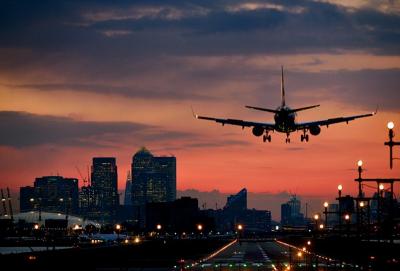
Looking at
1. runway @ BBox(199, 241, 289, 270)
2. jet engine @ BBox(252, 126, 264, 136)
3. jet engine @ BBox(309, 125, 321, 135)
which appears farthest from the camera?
jet engine @ BBox(252, 126, 264, 136)

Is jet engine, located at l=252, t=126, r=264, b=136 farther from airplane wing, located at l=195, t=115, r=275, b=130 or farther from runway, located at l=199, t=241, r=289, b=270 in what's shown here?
runway, located at l=199, t=241, r=289, b=270

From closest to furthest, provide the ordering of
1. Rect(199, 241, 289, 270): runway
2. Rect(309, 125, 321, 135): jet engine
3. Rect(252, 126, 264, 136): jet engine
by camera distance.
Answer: Rect(199, 241, 289, 270): runway < Rect(309, 125, 321, 135): jet engine < Rect(252, 126, 264, 136): jet engine

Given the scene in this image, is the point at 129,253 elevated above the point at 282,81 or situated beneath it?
situated beneath

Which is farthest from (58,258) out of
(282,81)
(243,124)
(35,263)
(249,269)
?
(282,81)

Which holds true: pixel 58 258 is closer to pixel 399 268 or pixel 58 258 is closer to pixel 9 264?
pixel 9 264

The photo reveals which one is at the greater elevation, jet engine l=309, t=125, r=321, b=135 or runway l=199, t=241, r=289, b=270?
jet engine l=309, t=125, r=321, b=135

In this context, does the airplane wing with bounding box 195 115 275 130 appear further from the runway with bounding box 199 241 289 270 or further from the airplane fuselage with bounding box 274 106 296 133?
the runway with bounding box 199 241 289 270

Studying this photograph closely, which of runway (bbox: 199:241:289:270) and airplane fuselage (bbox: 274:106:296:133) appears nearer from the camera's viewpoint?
runway (bbox: 199:241:289:270)

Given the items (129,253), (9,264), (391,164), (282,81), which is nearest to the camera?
(391,164)

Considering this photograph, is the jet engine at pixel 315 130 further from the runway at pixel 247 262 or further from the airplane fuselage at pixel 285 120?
the runway at pixel 247 262
